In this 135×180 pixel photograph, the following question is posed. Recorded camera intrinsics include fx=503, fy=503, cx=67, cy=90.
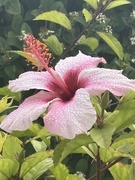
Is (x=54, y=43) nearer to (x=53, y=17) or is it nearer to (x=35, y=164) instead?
(x=53, y=17)

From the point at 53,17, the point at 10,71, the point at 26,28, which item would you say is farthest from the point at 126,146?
the point at 26,28

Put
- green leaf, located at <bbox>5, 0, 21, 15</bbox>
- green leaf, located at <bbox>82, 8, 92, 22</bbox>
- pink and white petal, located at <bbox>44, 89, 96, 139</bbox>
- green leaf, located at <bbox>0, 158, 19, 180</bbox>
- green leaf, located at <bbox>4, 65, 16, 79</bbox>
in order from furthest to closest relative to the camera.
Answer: green leaf, located at <bbox>5, 0, 21, 15</bbox>
green leaf, located at <bbox>4, 65, 16, 79</bbox>
green leaf, located at <bbox>82, 8, 92, 22</bbox>
green leaf, located at <bbox>0, 158, 19, 180</bbox>
pink and white petal, located at <bbox>44, 89, 96, 139</bbox>

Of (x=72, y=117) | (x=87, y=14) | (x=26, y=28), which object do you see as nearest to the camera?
(x=72, y=117)

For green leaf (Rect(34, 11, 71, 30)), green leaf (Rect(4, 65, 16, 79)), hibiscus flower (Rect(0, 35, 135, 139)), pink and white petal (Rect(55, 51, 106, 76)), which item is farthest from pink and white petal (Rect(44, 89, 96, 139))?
green leaf (Rect(4, 65, 16, 79))

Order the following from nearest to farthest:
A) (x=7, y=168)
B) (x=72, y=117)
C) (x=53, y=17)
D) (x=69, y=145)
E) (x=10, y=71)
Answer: (x=72, y=117) → (x=69, y=145) → (x=7, y=168) → (x=53, y=17) → (x=10, y=71)

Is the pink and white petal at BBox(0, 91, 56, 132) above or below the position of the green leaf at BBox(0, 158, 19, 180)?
above

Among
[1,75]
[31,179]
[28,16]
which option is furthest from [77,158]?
[31,179]

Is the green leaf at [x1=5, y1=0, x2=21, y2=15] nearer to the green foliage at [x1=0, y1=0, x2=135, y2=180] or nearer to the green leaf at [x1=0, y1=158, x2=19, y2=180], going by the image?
the green foliage at [x1=0, y1=0, x2=135, y2=180]
